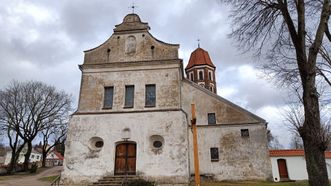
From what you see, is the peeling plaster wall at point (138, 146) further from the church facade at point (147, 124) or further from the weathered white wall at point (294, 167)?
the weathered white wall at point (294, 167)

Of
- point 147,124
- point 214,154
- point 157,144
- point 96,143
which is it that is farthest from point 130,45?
→ point 214,154

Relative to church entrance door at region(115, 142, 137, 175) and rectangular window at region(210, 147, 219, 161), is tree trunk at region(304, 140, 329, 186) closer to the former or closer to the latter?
church entrance door at region(115, 142, 137, 175)

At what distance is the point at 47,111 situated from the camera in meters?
31.8

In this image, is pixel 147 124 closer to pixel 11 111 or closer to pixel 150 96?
pixel 150 96

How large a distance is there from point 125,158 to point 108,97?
410cm

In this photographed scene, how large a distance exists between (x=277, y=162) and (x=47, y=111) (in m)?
26.6

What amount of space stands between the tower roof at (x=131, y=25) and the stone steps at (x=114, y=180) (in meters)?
9.72

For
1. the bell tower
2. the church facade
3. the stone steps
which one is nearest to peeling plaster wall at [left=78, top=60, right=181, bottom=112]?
the church facade

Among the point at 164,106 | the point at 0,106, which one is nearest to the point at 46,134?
the point at 0,106

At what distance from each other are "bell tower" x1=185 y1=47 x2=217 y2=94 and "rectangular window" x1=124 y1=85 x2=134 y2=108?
27.4 meters

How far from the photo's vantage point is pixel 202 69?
Answer: 4459cm

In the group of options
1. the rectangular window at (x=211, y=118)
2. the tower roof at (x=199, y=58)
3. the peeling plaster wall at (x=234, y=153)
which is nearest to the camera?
the peeling plaster wall at (x=234, y=153)

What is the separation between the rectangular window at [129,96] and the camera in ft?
52.4

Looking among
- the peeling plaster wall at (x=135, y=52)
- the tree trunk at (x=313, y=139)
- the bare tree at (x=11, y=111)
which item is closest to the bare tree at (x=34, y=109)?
the bare tree at (x=11, y=111)
